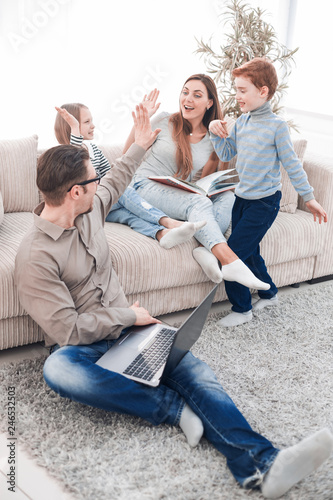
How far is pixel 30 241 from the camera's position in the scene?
5.66 ft

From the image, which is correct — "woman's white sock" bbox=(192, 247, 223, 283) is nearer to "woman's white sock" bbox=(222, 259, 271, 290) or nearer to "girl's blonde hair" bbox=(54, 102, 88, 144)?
"woman's white sock" bbox=(222, 259, 271, 290)

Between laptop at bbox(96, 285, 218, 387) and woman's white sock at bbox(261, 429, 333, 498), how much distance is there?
0.41 metres

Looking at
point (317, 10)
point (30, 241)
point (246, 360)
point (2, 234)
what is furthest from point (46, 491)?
point (317, 10)

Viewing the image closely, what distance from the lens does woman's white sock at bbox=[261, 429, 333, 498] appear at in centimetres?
142

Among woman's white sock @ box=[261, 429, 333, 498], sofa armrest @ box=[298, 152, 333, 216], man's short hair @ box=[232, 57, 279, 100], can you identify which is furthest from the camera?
sofa armrest @ box=[298, 152, 333, 216]

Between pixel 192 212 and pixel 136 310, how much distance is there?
788 mm

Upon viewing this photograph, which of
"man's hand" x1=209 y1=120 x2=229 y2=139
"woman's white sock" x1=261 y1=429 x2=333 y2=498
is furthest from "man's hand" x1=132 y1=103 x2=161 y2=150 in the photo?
"woman's white sock" x1=261 y1=429 x2=333 y2=498

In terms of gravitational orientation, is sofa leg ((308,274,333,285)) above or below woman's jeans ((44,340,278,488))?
below

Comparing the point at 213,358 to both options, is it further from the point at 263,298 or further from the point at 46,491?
the point at 46,491

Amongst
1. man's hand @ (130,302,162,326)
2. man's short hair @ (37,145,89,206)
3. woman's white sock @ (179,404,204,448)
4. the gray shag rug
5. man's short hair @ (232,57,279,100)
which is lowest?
the gray shag rug

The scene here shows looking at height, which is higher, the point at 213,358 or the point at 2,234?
the point at 2,234

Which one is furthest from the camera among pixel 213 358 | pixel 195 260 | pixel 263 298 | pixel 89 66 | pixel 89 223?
pixel 89 66

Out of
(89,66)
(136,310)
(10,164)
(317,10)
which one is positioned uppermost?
(317,10)

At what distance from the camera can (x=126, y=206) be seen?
259 cm
